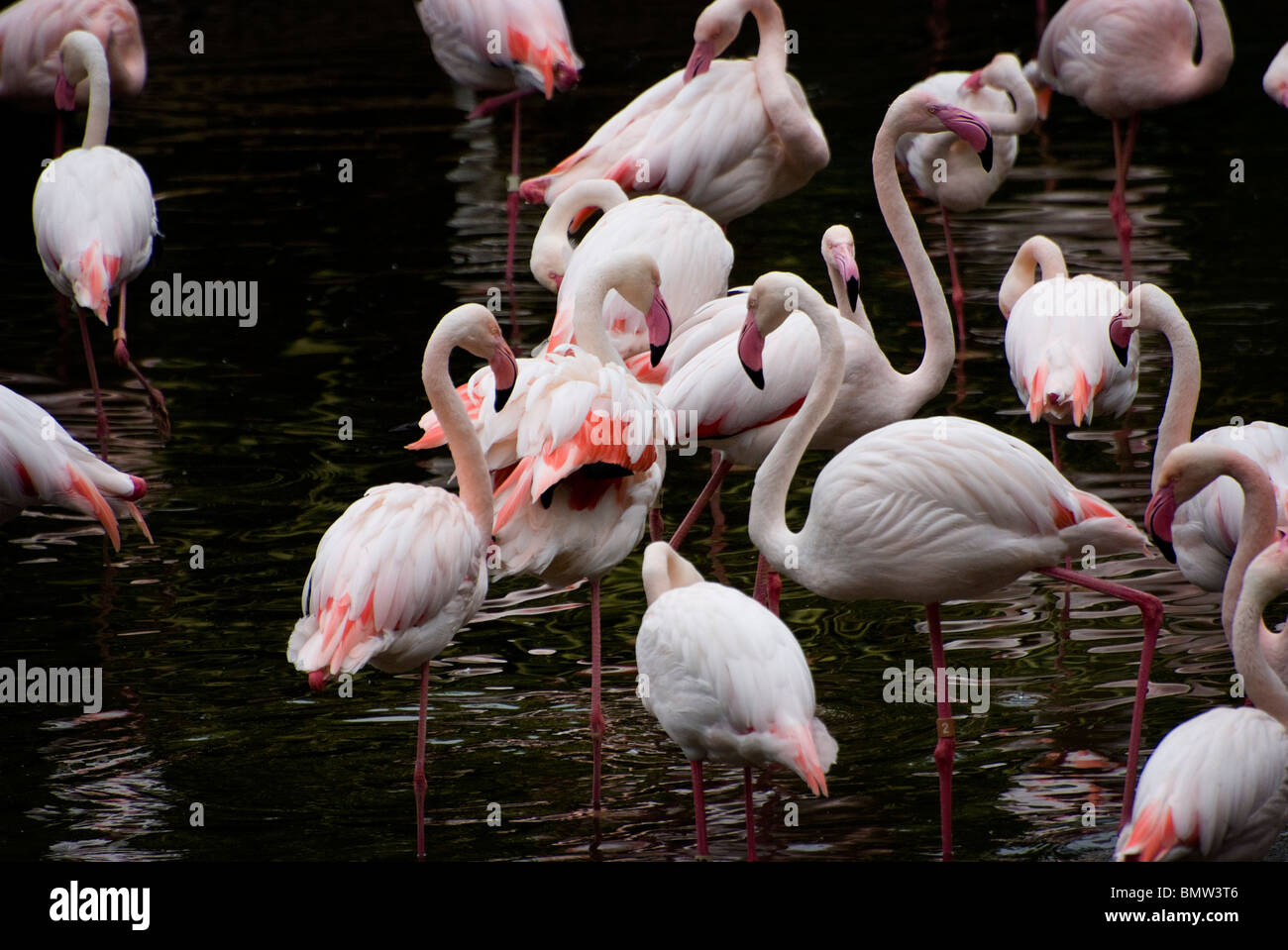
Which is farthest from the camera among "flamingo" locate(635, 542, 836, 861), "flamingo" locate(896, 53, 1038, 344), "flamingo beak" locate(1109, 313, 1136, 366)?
"flamingo" locate(896, 53, 1038, 344)

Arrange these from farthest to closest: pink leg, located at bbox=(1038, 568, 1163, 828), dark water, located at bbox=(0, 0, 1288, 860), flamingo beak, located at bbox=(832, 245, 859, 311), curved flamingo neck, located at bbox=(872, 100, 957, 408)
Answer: curved flamingo neck, located at bbox=(872, 100, 957, 408) < flamingo beak, located at bbox=(832, 245, 859, 311) < dark water, located at bbox=(0, 0, 1288, 860) < pink leg, located at bbox=(1038, 568, 1163, 828)

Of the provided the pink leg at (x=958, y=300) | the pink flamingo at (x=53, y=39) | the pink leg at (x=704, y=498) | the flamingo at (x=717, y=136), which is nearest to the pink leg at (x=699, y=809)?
the pink leg at (x=704, y=498)

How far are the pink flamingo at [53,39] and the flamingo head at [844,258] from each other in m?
6.17

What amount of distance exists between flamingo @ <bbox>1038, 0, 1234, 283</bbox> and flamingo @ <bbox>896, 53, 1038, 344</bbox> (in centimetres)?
59

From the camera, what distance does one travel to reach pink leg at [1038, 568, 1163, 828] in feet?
14.3

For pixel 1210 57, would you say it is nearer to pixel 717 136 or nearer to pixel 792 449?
pixel 717 136

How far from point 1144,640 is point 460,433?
187 cm

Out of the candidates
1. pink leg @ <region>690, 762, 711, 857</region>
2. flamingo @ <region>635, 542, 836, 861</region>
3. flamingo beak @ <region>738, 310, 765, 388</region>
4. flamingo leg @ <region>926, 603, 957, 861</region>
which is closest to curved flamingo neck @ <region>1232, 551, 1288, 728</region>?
flamingo leg @ <region>926, 603, 957, 861</region>

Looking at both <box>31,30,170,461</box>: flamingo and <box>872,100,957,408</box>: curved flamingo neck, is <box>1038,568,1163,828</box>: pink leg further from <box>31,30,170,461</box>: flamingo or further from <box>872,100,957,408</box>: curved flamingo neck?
<box>31,30,170,461</box>: flamingo

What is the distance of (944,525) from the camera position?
Result: 442cm

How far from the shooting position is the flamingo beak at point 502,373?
15.5 ft

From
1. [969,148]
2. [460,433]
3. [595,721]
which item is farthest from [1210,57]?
[595,721]
